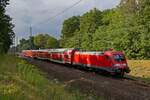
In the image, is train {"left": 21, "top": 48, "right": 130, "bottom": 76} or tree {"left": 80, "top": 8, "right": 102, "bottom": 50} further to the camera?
tree {"left": 80, "top": 8, "right": 102, "bottom": 50}

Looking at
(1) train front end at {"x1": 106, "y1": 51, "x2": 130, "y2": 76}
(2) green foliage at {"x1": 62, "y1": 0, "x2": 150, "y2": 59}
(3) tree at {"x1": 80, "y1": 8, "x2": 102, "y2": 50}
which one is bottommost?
(1) train front end at {"x1": 106, "y1": 51, "x2": 130, "y2": 76}

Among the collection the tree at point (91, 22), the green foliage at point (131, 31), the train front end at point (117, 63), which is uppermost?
the tree at point (91, 22)

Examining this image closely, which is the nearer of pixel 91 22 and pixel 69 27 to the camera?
pixel 91 22

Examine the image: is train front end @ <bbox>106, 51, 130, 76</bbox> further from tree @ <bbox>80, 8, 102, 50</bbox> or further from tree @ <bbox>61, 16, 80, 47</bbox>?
tree @ <bbox>61, 16, 80, 47</bbox>

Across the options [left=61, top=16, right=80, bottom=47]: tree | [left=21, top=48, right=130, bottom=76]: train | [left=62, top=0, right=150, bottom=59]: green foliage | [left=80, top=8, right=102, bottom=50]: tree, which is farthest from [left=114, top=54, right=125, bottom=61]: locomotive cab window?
[left=61, top=16, right=80, bottom=47]: tree

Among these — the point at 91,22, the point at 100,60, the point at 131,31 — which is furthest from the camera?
the point at 91,22

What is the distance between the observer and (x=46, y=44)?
183875mm

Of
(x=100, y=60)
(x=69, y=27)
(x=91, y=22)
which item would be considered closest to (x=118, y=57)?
(x=100, y=60)

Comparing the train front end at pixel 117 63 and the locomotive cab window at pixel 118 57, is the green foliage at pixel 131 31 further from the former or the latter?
the train front end at pixel 117 63

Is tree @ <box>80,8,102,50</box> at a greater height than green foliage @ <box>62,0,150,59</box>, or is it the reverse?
tree @ <box>80,8,102,50</box>

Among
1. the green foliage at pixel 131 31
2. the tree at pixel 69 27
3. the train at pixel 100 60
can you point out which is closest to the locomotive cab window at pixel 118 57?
the train at pixel 100 60

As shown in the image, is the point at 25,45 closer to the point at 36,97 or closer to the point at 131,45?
the point at 131,45

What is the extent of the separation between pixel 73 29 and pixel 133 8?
75.8 m

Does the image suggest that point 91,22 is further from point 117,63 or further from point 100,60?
point 117,63
